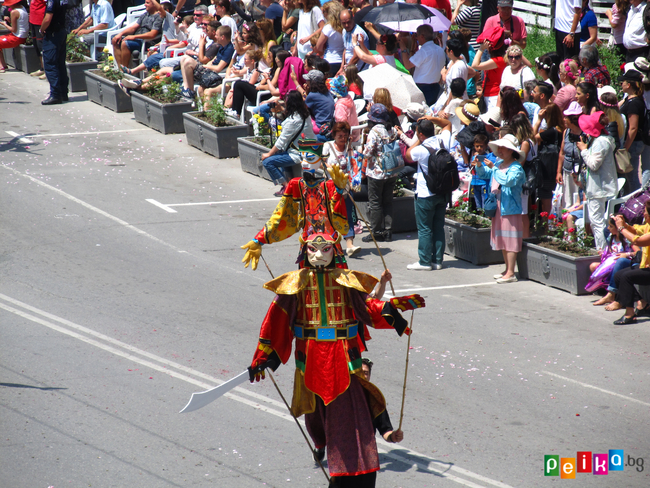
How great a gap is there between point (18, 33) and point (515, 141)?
13888 millimetres

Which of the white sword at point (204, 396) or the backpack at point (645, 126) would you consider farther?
the backpack at point (645, 126)

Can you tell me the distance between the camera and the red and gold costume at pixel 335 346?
5.47 m

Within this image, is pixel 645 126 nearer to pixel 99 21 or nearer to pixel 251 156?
pixel 251 156

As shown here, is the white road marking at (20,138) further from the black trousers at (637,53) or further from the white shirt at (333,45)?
the black trousers at (637,53)

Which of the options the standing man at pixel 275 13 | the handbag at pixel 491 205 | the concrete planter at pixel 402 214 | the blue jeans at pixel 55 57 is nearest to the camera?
the handbag at pixel 491 205

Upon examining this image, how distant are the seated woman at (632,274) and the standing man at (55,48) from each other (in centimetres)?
1260

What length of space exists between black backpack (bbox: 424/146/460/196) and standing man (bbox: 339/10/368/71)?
436cm

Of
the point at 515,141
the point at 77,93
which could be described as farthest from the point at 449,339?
the point at 77,93

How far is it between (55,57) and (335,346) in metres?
13.9

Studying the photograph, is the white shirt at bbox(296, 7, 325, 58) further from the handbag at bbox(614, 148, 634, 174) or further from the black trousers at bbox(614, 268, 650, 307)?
the black trousers at bbox(614, 268, 650, 307)

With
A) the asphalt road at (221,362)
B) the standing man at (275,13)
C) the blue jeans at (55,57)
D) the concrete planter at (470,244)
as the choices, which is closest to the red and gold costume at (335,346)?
the asphalt road at (221,362)

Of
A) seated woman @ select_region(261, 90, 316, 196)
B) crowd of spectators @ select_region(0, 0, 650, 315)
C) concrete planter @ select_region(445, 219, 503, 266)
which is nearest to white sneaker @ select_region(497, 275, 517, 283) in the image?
crowd of spectators @ select_region(0, 0, 650, 315)

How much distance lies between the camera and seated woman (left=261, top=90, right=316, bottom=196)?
11.3m

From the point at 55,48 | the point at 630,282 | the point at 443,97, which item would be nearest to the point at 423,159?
the point at 443,97
